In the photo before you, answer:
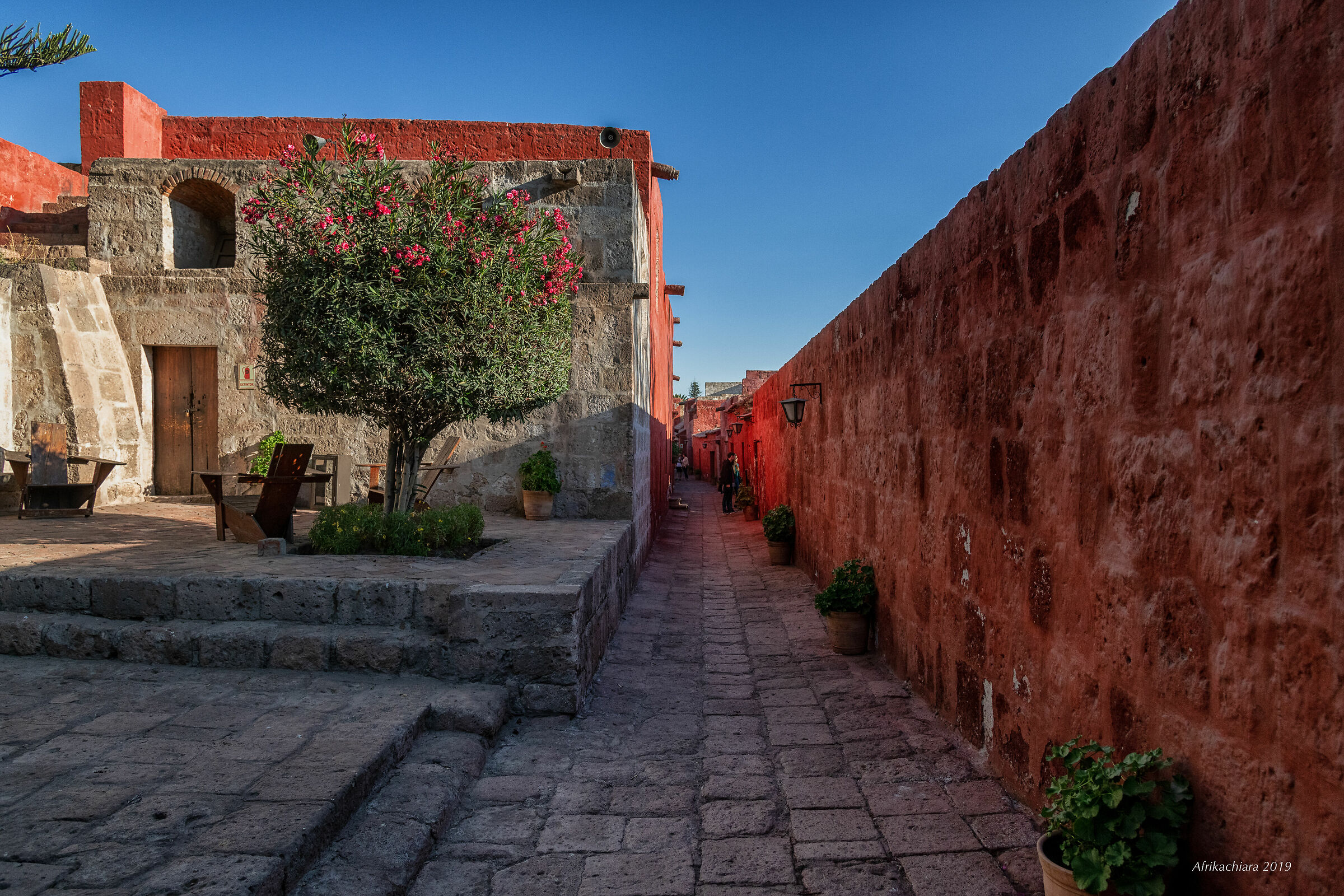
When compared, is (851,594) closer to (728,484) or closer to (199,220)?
(199,220)

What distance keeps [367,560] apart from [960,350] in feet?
12.5

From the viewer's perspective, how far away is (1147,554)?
201 centimetres

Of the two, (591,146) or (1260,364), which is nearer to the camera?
(1260,364)

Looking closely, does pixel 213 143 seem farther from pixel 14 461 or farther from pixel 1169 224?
pixel 1169 224

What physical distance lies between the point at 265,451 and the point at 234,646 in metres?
5.16

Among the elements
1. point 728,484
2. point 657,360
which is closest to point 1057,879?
point 657,360

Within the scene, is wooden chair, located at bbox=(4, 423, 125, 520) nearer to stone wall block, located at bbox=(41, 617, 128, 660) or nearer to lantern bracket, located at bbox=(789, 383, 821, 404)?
stone wall block, located at bbox=(41, 617, 128, 660)

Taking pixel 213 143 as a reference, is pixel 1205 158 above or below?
below

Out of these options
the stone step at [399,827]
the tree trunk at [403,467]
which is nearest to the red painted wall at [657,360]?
the tree trunk at [403,467]

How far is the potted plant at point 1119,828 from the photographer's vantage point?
177cm

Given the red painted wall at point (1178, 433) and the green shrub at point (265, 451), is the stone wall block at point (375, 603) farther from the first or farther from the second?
the green shrub at point (265, 451)

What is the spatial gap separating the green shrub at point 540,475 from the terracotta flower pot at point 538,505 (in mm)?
45

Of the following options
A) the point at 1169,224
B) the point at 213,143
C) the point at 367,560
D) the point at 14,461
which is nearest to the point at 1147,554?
the point at 1169,224

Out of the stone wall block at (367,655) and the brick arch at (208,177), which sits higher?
the brick arch at (208,177)
